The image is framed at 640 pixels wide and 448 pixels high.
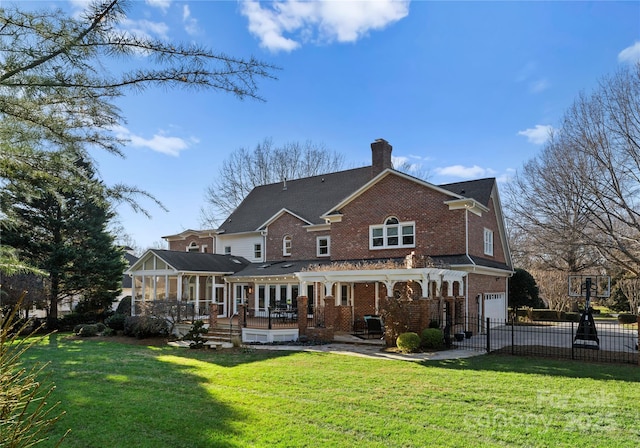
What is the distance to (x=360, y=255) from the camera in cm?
2298

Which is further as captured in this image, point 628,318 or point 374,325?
point 628,318

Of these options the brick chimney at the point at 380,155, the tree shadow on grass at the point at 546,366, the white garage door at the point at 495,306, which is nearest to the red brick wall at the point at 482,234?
the white garage door at the point at 495,306

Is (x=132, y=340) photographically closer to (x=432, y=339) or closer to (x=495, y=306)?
(x=432, y=339)

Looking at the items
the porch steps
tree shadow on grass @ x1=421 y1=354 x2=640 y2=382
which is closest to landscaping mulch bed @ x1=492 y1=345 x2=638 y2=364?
tree shadow on grass @ x1=421 y1=354 x2=640 y2=382

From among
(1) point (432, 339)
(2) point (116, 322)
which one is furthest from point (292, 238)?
(1) point (432, 339)

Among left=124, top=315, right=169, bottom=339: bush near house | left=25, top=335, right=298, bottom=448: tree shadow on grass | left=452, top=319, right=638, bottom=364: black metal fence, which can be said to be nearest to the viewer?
left=25, top=335, right=298, bottom=448: tree shadow on grass

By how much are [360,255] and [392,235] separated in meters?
2.05

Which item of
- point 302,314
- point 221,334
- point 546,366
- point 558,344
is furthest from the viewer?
point 221,334

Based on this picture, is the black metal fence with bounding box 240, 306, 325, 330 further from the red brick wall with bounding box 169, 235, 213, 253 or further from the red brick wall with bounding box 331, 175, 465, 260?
the red brick wall with bounding box 169, 235, 213, 253

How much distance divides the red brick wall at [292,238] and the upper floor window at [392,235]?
4.40 m

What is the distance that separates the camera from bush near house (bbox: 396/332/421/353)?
14.8 meters

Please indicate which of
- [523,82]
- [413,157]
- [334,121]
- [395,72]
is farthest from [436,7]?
[413,157]

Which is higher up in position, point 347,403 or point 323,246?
point 323,246

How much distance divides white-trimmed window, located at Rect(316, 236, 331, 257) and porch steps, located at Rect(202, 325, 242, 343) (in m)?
7.70
